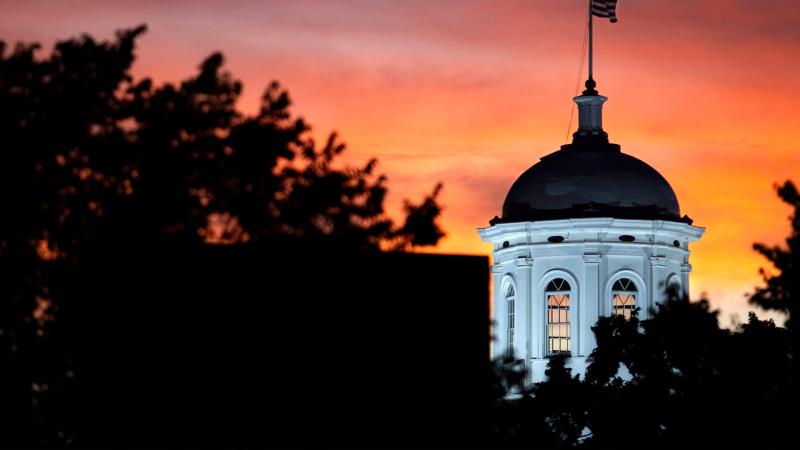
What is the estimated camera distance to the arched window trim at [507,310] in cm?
10513

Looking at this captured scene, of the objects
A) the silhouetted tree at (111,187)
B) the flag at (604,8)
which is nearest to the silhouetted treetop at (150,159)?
the silhouetted tree at (111,187)

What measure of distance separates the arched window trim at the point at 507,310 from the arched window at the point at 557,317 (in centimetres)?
137

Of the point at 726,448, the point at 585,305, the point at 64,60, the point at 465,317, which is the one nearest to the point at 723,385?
the point at 726,448

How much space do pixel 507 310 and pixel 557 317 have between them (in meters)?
3.05

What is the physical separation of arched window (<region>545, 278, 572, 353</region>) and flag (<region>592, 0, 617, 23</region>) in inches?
455

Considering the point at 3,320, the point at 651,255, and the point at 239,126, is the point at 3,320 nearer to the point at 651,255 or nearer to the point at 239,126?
the point at 239,126

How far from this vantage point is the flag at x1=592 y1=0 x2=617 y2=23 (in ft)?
330

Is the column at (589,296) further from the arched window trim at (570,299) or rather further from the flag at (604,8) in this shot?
the flag at (604,8)

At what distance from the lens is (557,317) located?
104812mm

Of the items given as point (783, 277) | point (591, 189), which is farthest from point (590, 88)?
point (783, 277)

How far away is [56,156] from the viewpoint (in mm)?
45031

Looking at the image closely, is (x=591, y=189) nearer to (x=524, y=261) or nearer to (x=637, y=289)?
(x=524, y=261)

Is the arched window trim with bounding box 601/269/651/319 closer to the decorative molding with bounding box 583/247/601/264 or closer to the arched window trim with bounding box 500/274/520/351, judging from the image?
the decorative molding with bounding box 583/247/601/264

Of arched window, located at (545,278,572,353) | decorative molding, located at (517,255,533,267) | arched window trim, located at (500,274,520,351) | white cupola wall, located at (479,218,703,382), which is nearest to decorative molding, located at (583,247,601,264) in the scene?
white cupola wall, located at (479,218,703,382)
